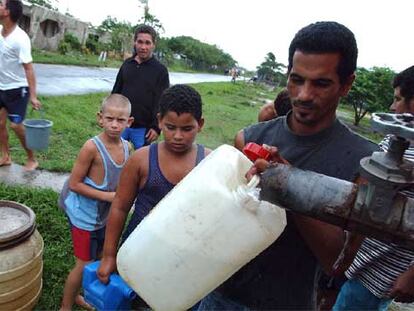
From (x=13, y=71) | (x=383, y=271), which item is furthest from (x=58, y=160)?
(x=383, y=271)

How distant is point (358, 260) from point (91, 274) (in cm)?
131

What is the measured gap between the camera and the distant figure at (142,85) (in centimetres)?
400

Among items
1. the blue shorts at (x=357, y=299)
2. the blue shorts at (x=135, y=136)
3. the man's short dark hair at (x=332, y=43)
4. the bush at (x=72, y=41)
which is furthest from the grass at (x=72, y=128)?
the bush at (x=72, y=41)

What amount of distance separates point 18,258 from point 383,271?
1851 millimetres

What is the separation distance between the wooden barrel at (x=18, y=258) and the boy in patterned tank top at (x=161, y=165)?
0.61 meters

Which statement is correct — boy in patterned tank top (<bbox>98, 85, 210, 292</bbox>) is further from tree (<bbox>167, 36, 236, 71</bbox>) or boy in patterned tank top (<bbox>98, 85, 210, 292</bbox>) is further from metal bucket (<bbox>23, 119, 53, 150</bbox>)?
tree (<bbox>167, 36, 236, 71</bbox>)

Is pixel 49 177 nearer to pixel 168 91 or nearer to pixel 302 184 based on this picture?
pixel 168 91

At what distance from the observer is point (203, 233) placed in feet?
3.57

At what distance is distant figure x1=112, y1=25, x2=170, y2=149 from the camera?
4.00 m

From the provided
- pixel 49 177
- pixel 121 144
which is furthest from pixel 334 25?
pixel 49 177

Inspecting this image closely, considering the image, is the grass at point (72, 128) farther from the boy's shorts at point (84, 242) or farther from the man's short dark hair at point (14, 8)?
the boy's shorts at point (84, 242)

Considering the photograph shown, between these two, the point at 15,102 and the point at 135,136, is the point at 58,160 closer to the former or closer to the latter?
the point at 15,102

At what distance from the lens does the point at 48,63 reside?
52.7 ft

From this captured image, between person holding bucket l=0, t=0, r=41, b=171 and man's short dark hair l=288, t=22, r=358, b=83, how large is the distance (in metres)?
3.67
